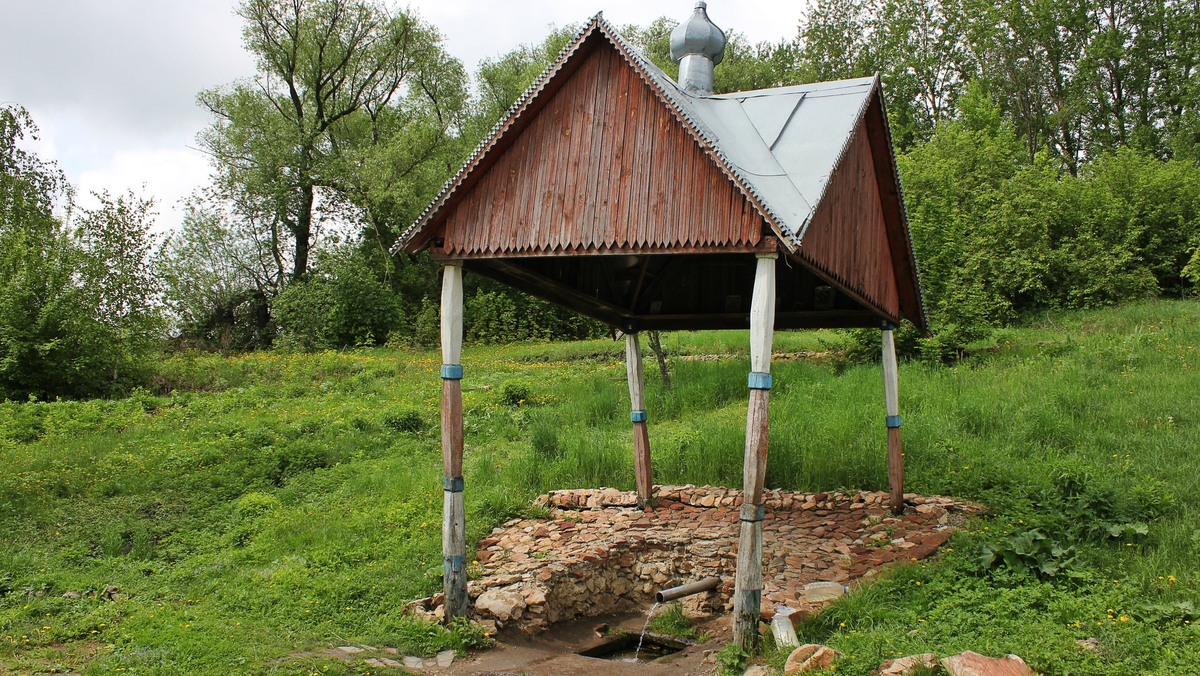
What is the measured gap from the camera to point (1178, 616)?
5.41 meters

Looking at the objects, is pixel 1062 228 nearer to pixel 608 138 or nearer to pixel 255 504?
pixel 608 138

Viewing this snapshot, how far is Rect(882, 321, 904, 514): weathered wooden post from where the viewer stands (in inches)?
376

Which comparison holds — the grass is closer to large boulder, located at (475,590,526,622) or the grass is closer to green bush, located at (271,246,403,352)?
large boulder, located at (475,590,526,622)

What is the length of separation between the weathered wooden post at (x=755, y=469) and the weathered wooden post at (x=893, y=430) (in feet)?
12.6

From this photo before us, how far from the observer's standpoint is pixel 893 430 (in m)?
9.66

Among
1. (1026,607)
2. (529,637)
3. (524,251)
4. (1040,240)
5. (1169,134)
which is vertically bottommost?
(529,637)

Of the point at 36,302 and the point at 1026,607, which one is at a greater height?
the point at 36,302

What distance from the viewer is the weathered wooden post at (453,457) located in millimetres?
6883

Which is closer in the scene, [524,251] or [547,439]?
[524,251]

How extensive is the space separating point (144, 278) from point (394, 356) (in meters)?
7.89

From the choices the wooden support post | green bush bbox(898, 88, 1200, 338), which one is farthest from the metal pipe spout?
green bush bbox(898, 88, 1200, 338)

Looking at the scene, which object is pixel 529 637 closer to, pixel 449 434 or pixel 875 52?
pixel 449 434

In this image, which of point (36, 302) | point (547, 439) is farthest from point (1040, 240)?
→ point (36, 302)

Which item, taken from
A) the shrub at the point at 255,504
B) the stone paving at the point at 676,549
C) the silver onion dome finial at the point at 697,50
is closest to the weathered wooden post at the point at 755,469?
the stone paving at the point at 676,549
